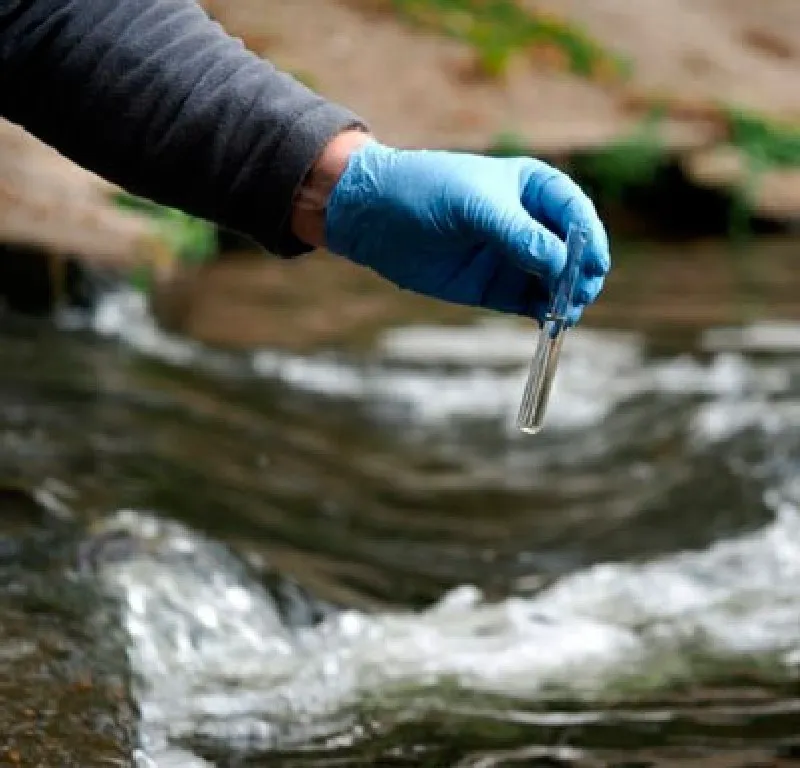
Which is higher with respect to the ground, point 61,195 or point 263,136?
point 263,136

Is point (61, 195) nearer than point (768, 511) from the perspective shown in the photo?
No

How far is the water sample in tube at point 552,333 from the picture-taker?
182 centimetres

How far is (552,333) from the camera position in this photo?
182 cm

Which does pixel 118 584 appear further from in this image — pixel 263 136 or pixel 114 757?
pixel 263 136

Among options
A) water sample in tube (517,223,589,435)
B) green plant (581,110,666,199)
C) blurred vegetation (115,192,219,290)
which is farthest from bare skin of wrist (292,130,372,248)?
green plant (581,110,666,199)

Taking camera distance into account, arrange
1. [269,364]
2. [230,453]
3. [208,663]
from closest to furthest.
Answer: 1. [208,663]
2. [230,453]
3. [269,364]

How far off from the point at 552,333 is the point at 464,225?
0.17m

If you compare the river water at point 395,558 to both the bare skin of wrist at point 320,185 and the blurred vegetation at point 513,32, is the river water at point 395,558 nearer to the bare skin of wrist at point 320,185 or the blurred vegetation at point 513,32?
the bare skin of wrist at point 320,185

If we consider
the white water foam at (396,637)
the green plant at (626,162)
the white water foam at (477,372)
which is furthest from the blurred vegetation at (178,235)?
the white water foam at (396,637)

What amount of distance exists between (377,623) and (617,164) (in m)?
6.96

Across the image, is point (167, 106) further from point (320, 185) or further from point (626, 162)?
point (626, 162)

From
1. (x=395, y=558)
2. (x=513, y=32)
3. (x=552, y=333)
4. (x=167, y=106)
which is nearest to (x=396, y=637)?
(x=395, y=558)

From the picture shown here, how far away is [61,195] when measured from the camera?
5512 mm

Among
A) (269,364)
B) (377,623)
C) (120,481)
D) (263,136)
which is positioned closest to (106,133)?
(263,136)
